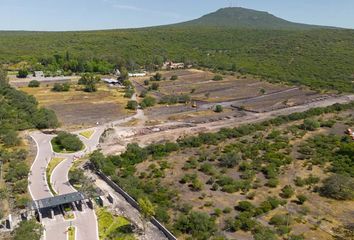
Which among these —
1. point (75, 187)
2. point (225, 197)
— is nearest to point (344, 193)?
point (225, 197)

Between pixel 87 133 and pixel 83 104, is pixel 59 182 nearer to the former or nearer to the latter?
pixel 87 133

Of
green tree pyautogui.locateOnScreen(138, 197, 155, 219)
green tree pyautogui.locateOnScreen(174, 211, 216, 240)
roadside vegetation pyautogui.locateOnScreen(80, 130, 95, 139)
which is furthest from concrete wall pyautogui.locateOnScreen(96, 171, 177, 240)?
roadside vegetation pyautogui.locateOnScreen(80, 130, 95, 139)

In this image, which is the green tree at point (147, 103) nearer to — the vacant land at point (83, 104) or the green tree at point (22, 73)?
the vacant land at point (83, 104)

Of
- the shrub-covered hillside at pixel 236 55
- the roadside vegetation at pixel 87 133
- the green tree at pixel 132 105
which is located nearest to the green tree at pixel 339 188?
the roadside vegetation at pixel 87 133

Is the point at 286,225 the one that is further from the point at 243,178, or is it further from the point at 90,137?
the point at 90,137

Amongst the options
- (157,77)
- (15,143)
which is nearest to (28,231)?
(15,143)
